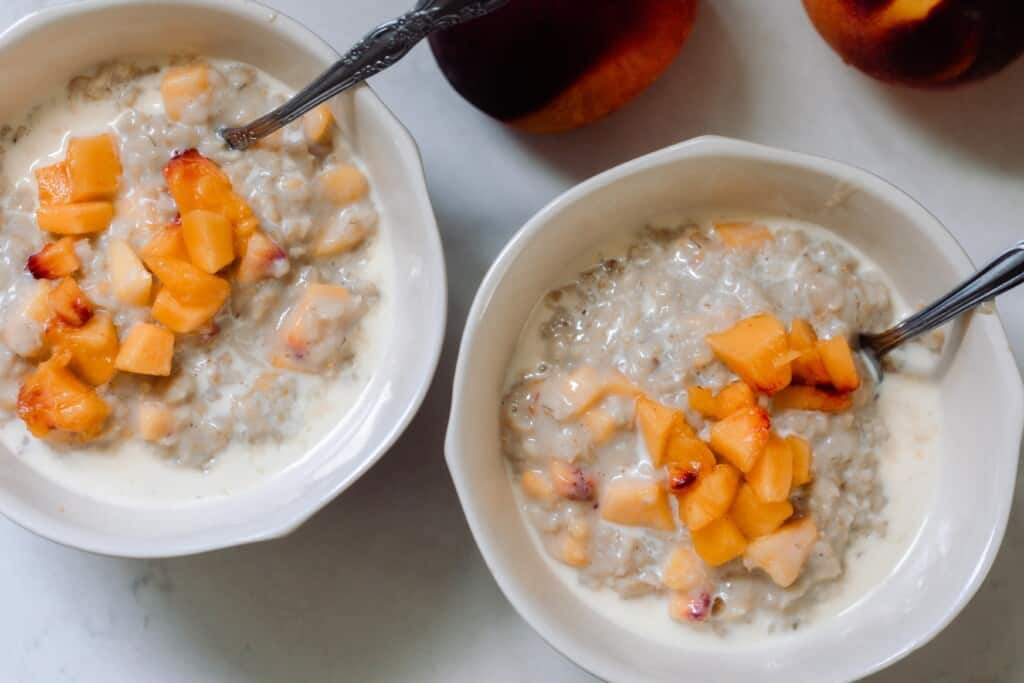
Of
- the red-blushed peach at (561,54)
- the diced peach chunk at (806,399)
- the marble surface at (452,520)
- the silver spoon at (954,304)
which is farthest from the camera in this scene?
the marble surface at (452,520)

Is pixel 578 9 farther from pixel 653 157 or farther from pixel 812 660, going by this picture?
pixel 812 660

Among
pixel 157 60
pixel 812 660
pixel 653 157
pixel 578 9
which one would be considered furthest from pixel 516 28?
pixel 812 660

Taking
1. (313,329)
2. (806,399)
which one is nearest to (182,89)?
(313,329)

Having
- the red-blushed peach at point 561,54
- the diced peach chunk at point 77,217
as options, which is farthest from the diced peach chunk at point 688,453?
the diced peach chunk at point 77,217

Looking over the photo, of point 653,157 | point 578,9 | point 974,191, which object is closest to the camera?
point 653,157

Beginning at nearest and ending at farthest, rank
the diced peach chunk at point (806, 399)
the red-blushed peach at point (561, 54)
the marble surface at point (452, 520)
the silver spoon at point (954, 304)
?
the silver spoon at point (954, 304) → the diced peach chunk at point (806, 399) → the red-blushed peach at point (561, 54) → the marble surface at point (452, 520)

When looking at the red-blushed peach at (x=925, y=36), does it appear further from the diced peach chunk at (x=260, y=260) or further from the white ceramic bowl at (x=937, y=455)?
the diced peach chunk at (x=260, y=260)
